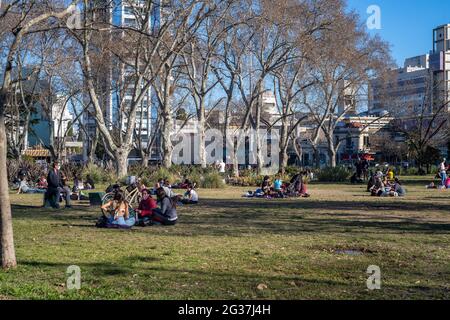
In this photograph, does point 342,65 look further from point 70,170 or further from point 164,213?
point 164,213

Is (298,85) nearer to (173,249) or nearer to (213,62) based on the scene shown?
(213,62)

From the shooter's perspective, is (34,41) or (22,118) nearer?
(34,41)

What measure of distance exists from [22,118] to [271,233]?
154ft

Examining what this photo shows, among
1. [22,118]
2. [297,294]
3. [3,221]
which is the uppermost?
[22,118]

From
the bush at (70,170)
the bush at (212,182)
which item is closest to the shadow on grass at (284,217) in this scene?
the bush at (212,182)

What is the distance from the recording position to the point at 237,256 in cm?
1050

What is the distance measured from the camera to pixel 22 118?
56.2 meters

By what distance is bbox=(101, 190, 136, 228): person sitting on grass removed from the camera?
48.9ft

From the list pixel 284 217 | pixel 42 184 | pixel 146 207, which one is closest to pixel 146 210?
pixel 146 207

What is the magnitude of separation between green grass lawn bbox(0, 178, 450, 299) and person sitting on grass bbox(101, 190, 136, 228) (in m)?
0.39

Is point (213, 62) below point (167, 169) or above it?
above

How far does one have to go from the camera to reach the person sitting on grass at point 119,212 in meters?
14.9

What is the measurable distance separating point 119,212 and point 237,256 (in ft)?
17.9

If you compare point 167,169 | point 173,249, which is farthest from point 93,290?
point 167,169
